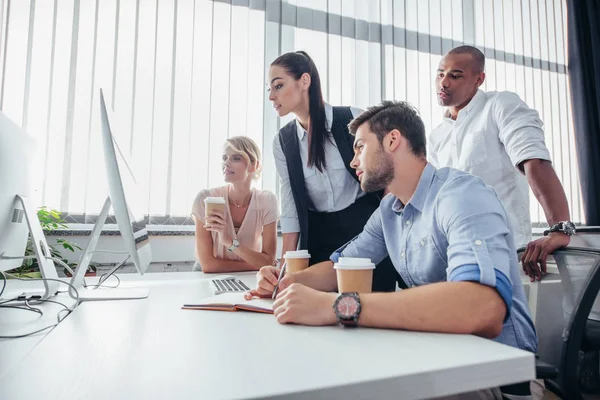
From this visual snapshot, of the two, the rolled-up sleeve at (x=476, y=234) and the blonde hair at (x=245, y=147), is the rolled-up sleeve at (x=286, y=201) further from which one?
the rolled-up sleeve at (x=476, y=234)

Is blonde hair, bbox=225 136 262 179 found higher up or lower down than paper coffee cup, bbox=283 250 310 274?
higher up

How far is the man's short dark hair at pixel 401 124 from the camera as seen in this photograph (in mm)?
1072

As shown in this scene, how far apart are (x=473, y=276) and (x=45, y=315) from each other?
34.5 inches

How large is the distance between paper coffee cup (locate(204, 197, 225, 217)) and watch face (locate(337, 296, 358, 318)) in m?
0.92

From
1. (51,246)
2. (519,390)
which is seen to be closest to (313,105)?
(519,390)

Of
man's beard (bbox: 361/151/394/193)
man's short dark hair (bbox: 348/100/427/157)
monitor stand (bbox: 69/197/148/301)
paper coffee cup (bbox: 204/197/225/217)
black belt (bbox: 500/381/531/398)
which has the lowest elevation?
black belt (bbox: 500/381/531/398)

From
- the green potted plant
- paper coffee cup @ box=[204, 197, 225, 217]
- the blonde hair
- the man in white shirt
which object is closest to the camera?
the man in white shirt

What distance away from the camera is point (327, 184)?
1573 millimetres

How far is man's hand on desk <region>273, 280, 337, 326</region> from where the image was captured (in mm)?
660

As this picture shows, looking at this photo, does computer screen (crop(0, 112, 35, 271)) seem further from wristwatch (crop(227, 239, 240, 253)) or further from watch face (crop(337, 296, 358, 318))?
wristwatch (crop(227, 239, 240, 253))

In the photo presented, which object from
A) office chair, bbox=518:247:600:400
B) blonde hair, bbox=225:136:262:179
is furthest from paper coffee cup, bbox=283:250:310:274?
blonde hair, bbox=225:136:262:179

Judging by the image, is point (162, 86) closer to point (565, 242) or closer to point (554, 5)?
point (565, 242)

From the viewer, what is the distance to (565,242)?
1136mm

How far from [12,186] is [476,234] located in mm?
1078
